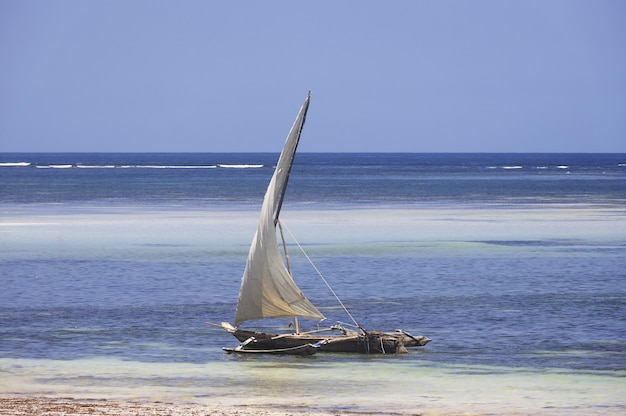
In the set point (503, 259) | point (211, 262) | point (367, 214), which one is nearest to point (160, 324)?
point (211, 262)

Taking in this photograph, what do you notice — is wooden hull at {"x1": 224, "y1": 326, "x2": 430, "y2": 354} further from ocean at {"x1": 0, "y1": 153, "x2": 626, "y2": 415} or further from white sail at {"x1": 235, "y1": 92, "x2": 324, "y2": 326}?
white sail at {"x1": 235, "y1": 92, "x2": 324, "y2": 326}

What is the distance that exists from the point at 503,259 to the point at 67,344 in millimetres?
23876

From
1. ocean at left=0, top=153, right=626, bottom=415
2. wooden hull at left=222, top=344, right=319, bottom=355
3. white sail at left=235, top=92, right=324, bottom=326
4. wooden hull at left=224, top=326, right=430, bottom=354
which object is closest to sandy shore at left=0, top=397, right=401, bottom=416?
ocean at left=0, top=153, right=626, bottom=415

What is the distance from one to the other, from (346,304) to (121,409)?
15.8 meters

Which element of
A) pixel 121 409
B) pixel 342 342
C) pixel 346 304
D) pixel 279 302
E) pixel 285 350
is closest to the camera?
pixel 121 409

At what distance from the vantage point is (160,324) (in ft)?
103

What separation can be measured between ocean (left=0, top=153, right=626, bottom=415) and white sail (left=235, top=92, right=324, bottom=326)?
1.36 meters

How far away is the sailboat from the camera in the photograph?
26.1 metres

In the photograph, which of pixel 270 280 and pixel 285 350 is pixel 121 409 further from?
pixel 270 280

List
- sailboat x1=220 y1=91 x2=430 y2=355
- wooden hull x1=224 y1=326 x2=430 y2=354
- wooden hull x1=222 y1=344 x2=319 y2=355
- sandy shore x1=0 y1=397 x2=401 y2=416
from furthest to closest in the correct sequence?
wooden hull x1=224 y1=326 x2=430 y2=354 < sailboat x1=220 y1=91 x2=430 y2=355 < wooden hull x1=222 y1=344 x2=319 y2=355 < sandy shore x1=0 y1=397 x2=401 y2=416

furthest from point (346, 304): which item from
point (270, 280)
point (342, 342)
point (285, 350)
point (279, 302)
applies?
point (285, 350)

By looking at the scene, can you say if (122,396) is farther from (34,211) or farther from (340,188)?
(340,188)

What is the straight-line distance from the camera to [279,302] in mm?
27094

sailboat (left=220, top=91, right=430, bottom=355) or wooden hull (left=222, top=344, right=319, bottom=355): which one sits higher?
sailboat (left=220, top=91, right=430, bottom=355)
